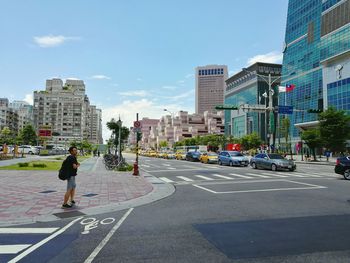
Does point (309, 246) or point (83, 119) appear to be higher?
point (83, 119)

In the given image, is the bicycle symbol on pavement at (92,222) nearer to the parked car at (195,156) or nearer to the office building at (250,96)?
the parked car at (195,156)

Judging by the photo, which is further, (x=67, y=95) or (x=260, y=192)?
(x=67, y=95)

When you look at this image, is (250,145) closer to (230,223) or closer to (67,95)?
Result: (230,223)

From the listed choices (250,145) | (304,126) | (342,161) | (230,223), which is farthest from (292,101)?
(230,223)

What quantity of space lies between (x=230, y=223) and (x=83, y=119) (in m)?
160

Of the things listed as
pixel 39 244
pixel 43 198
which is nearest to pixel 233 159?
pixel 43 198

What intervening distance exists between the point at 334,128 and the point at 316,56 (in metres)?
41.4

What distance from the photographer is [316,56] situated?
75.6 m

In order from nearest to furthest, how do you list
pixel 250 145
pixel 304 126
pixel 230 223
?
pixel 230 223, pixel 304 126, pixel 250 145

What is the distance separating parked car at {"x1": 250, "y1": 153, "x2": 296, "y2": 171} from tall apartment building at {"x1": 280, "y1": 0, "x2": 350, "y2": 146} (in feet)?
145

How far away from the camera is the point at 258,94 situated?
116m

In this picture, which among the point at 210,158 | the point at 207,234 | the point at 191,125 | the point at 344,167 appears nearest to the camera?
the point at 207,234

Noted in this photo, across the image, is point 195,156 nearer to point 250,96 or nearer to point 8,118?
point 250,96

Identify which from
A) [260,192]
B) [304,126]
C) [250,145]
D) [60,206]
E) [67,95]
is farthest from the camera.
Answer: [67,95]
